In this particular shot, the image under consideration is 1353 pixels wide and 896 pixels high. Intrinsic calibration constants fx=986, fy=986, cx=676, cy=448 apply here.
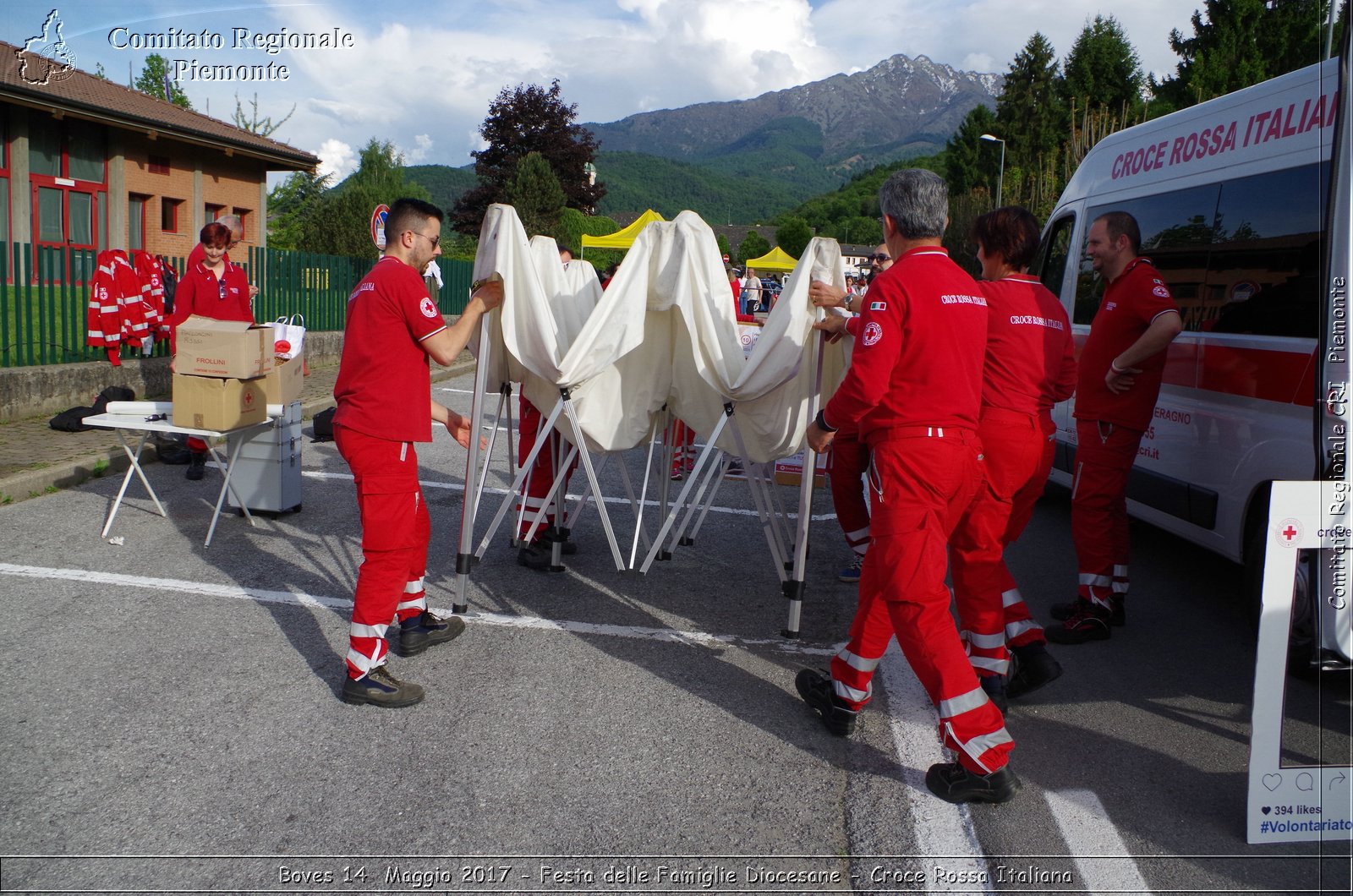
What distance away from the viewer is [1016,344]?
428 centimetres

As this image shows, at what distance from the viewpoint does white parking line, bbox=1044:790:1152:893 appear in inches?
119

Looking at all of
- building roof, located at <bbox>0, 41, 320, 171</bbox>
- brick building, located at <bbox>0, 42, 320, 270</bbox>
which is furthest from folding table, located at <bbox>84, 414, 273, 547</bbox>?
building roof, located at <bbox>0, 41, 320, 171</bbox>

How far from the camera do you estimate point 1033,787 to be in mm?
3629

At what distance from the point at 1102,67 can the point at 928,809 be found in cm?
6602

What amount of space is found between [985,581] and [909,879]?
145 cm

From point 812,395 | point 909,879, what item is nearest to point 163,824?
point 909,879

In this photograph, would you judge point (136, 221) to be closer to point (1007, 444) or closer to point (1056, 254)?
point (1056, 254)

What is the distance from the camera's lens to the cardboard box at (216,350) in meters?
6.34

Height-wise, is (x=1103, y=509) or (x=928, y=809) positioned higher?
(x=1103, y=509)

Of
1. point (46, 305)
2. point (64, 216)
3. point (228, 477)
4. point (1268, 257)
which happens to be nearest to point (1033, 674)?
point (1268, 257)

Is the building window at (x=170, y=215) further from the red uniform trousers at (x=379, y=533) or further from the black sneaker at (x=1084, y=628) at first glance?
the black sneaker at (x=1084, y=628)

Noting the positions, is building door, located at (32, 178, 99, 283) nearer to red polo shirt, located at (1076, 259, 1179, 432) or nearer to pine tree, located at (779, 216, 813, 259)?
red polo shirt, located at (1076, 259, 1179, 432)

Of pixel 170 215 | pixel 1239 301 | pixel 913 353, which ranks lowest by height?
pixel 913 353

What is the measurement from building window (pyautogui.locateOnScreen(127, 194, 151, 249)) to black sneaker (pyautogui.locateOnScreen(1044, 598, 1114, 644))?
2265cm
